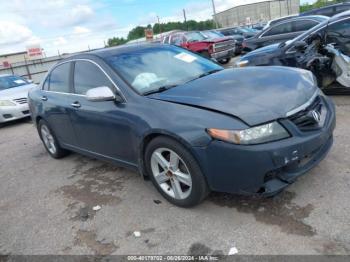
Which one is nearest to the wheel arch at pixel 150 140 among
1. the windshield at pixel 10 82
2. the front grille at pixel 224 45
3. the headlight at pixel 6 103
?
the headlight at pixel 6 103

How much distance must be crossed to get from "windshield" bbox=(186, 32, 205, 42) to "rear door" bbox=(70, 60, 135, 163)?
12372 millimetres

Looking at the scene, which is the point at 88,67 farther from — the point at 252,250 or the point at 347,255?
the point at 347,255

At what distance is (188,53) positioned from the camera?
4.69m

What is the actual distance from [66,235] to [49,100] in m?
2.46

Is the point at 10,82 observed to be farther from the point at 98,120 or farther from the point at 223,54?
the point at 223,54

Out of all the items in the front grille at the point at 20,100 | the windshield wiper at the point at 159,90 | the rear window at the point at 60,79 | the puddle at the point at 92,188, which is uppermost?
the rear window at the point at 60,79

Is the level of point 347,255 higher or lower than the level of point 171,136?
lower

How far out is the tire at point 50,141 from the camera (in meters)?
5.54

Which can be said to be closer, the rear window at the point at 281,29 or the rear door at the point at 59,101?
the rear door at the point at 59,101

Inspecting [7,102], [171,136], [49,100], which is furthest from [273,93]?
[7,102]

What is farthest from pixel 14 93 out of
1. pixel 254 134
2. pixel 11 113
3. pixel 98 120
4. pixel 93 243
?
pixel 254 134

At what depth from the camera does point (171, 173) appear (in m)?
A: 3.45

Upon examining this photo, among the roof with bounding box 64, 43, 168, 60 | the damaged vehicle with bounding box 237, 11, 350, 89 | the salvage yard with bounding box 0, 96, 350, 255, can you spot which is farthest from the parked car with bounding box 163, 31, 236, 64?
the salvage yard with bounding box 0, 96, 350, 255

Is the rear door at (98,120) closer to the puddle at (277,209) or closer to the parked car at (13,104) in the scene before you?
the puddle at (277,209)
